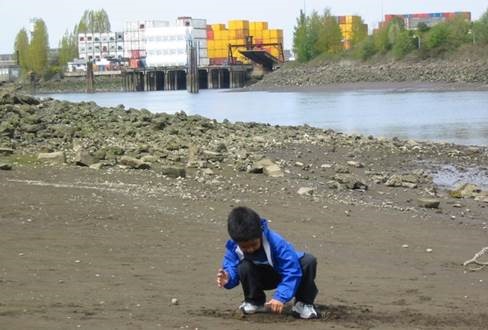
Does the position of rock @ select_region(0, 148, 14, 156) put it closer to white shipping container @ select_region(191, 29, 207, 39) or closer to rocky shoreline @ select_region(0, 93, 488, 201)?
rocky shoreline @ select_region(0, 93, 488, 201)

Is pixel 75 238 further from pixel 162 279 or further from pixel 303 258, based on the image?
pixel 303 258

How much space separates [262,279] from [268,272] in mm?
70

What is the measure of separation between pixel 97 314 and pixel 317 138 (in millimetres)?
21090

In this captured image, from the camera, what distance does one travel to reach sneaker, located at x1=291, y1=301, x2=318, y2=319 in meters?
6.54

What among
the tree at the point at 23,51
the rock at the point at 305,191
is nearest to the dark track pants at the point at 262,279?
the rock at the point at 305,191

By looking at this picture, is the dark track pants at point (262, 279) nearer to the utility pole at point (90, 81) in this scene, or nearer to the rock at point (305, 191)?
the rock at point (305, 191)

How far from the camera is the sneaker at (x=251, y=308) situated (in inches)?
260

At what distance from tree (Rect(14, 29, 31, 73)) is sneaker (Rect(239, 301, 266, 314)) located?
185549 mm

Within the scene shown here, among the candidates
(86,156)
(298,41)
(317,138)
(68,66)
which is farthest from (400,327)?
(68,66)

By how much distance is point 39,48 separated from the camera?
191 metres

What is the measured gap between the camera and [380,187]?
54.9 feet

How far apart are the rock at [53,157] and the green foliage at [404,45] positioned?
4526 inches

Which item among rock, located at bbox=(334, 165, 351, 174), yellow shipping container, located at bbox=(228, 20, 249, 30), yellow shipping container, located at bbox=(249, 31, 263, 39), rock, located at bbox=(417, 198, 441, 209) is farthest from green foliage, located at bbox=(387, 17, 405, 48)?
rock, located at bbox=(417, 198, 441, 209)

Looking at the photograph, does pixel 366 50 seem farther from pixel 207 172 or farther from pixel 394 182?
pixel 207 172
